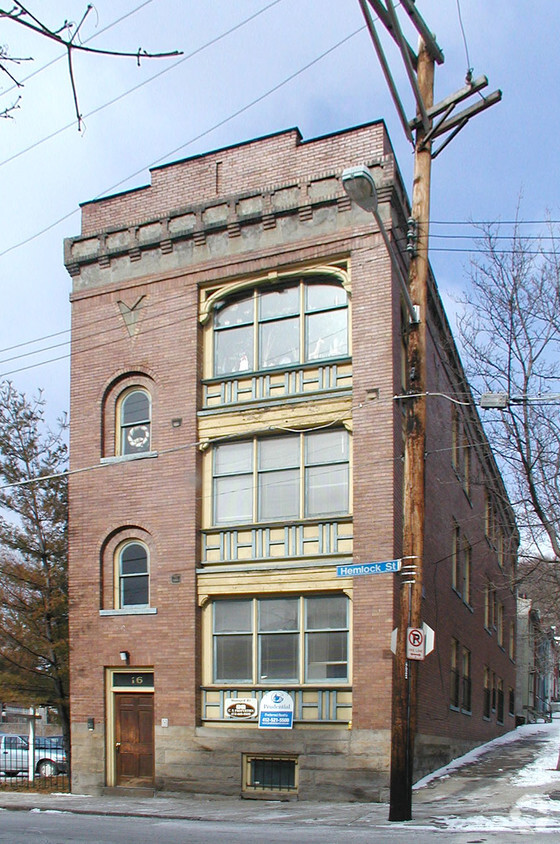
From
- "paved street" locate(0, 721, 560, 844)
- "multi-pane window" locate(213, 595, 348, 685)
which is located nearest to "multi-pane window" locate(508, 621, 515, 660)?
"paved street" locate(0, 721, 560, 844)

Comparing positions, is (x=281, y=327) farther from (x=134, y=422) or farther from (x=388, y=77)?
(x=388, y=77)

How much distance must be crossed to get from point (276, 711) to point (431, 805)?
364 centimetres

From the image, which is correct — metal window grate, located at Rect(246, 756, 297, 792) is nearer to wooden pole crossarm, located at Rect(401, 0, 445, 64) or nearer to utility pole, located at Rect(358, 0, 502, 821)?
utility pole, located at Rect(358, 0, 502, 821)

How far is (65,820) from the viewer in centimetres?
1537

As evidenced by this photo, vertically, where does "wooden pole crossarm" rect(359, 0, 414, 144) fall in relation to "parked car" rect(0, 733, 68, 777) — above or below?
above

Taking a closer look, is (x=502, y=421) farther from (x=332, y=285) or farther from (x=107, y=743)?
(x=107, y=743)

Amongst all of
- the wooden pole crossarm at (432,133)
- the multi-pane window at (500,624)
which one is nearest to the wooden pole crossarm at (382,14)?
the wooden pole crossarm at (432,133)

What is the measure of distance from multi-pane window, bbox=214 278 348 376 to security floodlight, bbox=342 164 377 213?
20.2 ft

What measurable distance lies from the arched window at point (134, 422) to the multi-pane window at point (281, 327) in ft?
6.22

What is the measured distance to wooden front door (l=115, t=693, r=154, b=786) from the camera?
1909 cm

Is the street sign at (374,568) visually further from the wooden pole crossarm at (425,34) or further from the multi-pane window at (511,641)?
the multi-pane window at (511,641)

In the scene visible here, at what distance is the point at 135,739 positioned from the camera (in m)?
19.3

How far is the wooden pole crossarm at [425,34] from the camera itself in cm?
1393

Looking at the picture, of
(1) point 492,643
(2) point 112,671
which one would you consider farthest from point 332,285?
(1) point 492,643
